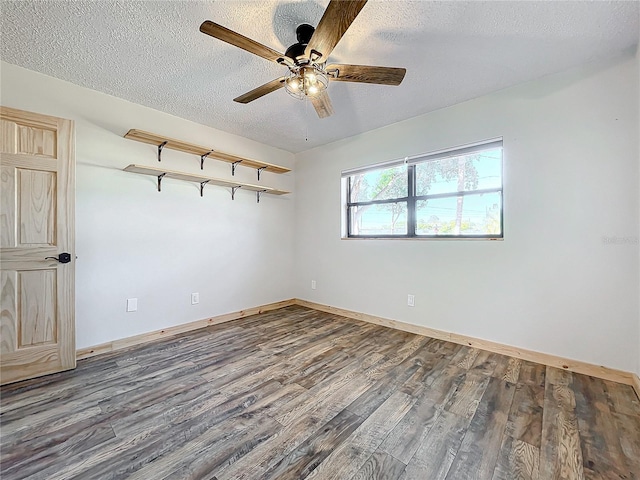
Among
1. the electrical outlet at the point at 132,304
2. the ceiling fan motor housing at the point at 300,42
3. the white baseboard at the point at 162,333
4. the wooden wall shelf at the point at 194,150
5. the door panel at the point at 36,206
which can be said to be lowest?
the white baseboard at the point at 162,333

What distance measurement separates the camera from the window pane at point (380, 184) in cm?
324

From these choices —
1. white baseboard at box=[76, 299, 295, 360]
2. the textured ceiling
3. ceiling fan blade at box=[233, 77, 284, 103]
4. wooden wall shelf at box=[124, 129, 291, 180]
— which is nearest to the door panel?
wooden wall shelf at box=[124, 129, 291, 180]

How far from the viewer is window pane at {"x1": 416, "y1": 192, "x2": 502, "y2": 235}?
258cm

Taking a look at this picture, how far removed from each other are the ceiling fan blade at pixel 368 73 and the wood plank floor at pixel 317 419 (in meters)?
2.10

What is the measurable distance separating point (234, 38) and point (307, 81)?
1.56ft

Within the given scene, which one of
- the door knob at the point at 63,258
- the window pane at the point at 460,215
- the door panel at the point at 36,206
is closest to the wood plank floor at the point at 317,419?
the door knob at the point at 63,258

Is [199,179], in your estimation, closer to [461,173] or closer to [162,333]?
[162,333]

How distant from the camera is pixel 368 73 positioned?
1705 mm

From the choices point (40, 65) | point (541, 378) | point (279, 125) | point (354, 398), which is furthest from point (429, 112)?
point (40, 65)

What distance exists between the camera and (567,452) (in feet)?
4.33

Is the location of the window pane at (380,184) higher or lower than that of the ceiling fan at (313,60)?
lower

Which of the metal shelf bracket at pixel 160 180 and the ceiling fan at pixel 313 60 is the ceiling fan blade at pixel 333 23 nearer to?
the ceiling fan at pixel 313 60

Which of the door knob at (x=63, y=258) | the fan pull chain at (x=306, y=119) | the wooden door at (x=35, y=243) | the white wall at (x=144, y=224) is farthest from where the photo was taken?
the fan pull chain at (x=306, y=119)

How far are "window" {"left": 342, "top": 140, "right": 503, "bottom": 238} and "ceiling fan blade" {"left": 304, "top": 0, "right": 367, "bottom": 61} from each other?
73.9 inches
